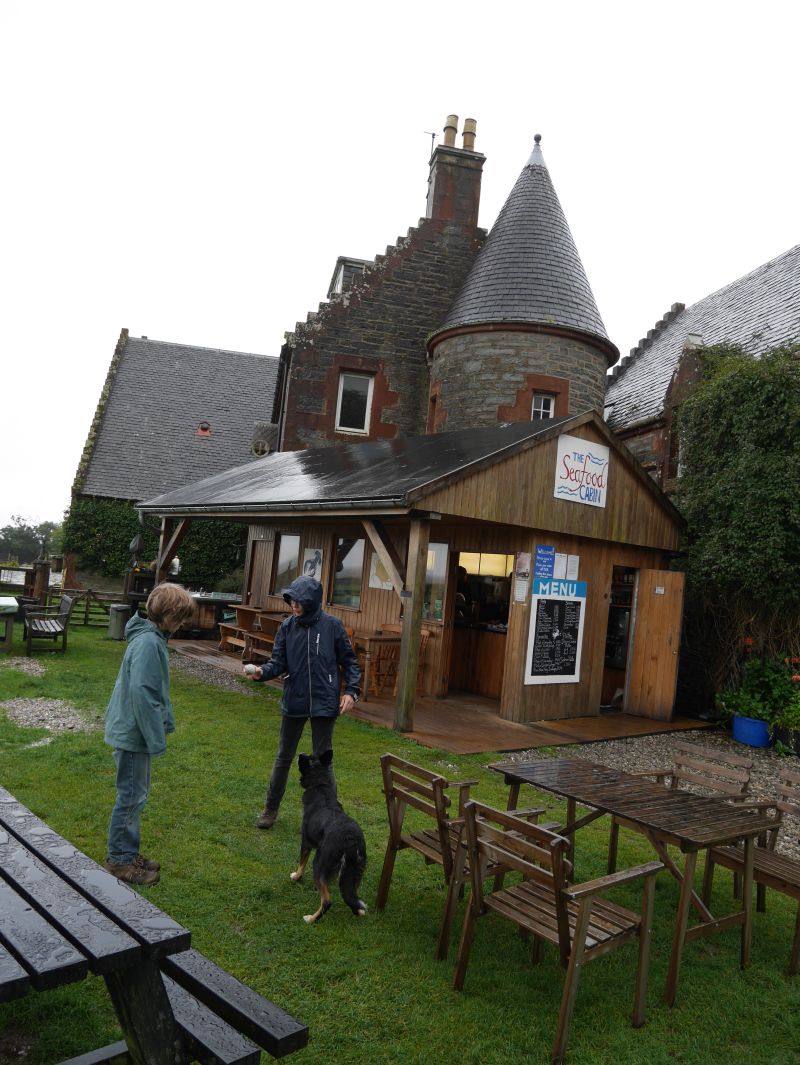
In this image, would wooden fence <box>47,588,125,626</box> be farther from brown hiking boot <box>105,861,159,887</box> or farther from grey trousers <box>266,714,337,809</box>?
brown hiking boot <box>105,861,159,887</box>

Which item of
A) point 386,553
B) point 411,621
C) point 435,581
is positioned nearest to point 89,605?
point 435,581

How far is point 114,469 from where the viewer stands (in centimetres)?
2478

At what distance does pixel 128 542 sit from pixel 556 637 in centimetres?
1668

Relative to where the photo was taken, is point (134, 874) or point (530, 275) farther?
point (530, 275)

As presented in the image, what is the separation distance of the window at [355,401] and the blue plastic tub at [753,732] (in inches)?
473

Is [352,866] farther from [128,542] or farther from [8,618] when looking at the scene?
[128,542]

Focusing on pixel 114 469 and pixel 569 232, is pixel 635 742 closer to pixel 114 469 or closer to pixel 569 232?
pixel 569 232

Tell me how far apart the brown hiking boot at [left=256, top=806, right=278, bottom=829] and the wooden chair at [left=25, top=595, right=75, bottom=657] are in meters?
8.21

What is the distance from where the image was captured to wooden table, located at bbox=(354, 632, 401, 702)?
35.9 ft

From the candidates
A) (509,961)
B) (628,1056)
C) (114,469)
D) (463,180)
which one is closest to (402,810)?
(509,961)

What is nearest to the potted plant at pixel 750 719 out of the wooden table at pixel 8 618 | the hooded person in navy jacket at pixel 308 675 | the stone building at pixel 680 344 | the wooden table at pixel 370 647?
the stone building at pixel 680 344

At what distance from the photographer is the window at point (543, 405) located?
1705cm

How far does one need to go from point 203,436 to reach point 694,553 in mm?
19106

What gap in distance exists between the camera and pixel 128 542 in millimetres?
23625
